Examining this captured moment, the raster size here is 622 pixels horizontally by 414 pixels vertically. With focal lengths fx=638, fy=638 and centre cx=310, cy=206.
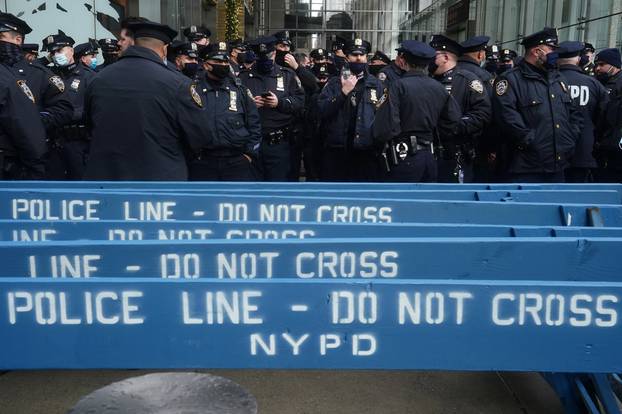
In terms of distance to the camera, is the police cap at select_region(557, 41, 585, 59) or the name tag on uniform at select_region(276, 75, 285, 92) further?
the name tag on uniform at select_region(276, 75, 285, 92)

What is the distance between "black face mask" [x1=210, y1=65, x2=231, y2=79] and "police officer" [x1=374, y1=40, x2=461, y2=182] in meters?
1.42

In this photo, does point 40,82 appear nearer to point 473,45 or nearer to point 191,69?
point 191,69

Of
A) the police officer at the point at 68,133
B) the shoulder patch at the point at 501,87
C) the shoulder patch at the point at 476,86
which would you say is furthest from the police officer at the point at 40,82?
the shoulder patch at the point at 501,87

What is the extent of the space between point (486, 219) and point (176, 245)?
1.53 meters

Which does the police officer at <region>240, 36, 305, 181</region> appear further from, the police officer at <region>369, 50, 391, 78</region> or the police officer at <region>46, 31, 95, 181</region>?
the police officer at <region>46, 31, 95, 181</region>

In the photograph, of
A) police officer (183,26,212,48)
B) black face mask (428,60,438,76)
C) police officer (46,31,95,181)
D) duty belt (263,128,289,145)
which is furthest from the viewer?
police officer (183,26,212,48)

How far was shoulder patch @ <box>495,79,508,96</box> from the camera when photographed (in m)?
5.71

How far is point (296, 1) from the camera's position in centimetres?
2612

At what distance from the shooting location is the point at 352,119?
6504 mm

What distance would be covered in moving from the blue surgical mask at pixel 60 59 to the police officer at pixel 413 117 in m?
3.96

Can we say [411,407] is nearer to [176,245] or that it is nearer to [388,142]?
[176,245]

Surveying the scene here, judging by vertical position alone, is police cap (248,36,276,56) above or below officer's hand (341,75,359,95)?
above

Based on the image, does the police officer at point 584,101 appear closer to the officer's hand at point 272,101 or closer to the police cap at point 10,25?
the officer's hand at point 272,101

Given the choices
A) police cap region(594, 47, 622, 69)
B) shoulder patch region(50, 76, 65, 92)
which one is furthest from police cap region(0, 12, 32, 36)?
police cap region(594, 47, 622, 69)
